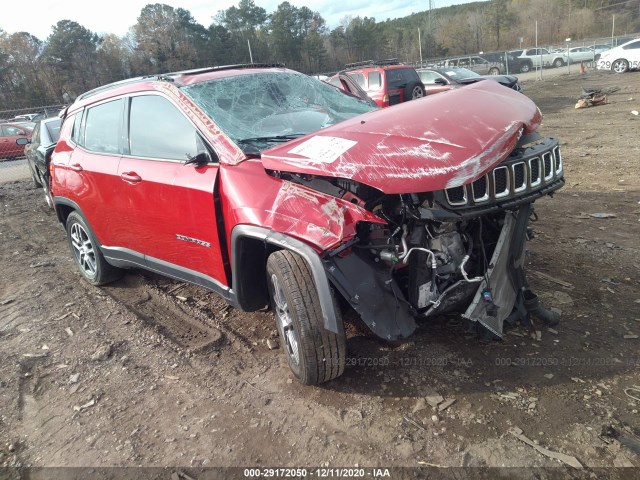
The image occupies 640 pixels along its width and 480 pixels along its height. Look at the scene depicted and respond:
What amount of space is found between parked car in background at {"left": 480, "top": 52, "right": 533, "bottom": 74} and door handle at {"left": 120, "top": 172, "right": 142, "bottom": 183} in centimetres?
3351

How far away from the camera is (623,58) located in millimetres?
23719

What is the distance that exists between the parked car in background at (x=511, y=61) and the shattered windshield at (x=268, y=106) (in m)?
32.4

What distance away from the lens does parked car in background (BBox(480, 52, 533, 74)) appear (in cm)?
3256

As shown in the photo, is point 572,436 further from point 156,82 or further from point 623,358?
point 156,82

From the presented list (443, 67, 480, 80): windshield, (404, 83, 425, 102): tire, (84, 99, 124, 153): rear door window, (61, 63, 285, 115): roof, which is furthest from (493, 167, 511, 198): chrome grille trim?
(443, 67, 480, 80): windshield

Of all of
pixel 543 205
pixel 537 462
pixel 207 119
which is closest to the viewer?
pixel 537 462

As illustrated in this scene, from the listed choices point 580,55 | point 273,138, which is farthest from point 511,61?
point 273,138

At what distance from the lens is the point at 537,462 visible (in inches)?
88.3

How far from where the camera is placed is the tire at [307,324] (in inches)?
104

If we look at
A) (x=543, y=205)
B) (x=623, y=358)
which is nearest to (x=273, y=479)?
(x=623, y=358)

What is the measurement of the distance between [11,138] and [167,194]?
667 inches

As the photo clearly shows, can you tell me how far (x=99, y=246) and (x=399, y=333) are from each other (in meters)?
3.12

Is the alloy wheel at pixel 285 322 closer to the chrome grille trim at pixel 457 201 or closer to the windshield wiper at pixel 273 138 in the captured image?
the windshield wiper at pixel 273 138

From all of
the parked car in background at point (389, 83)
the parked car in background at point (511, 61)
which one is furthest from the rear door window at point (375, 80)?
the parked car in background at point (511, 61)
